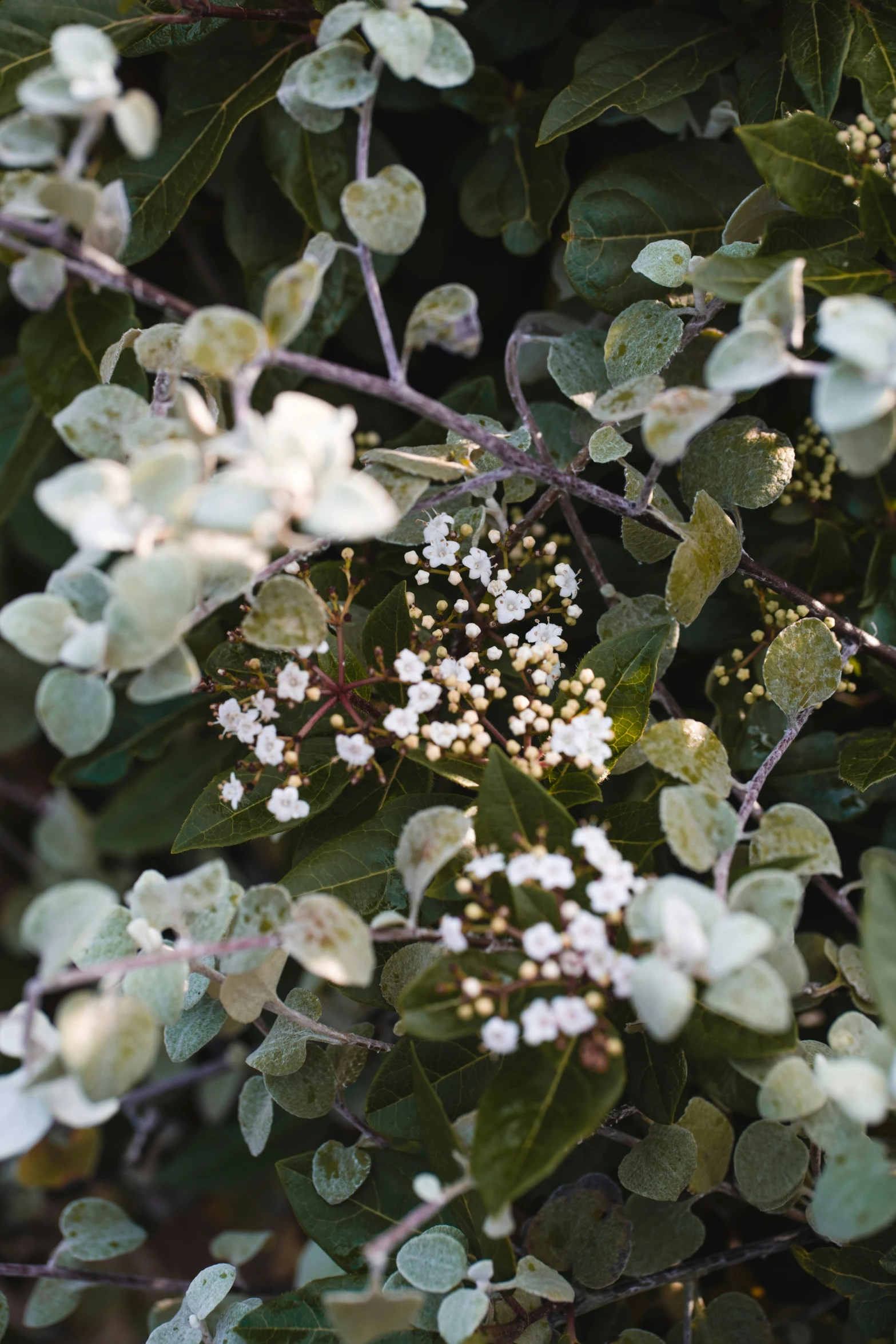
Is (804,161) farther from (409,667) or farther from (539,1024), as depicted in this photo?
(539,1024)

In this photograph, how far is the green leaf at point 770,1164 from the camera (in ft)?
2.20

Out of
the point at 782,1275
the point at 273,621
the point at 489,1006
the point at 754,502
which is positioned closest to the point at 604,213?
the point at 754,502

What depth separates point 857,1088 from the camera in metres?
0.47

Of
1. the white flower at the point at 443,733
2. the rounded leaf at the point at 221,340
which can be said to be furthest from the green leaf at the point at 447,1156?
the rounded leaf at the point at 221,340

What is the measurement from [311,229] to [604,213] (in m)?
0.31

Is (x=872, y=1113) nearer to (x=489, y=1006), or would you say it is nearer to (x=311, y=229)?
(x=489, y=1006)

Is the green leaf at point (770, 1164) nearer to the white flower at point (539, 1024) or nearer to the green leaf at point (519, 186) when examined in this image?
the white flower at point (539, 1024)

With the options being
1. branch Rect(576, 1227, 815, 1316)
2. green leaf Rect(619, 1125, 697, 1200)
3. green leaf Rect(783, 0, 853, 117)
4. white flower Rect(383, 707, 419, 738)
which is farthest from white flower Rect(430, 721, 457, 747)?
green leaf Rect(783, 0, 853, 117)

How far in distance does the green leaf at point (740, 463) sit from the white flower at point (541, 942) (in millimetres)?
400

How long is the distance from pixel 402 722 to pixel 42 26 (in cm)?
64

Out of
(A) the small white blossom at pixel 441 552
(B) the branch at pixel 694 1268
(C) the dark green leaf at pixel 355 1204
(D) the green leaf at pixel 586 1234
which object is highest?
(A) the small white blossom at pixel 441 552

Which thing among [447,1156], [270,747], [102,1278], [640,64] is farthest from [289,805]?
[640,64]

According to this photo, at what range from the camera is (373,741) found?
73cm

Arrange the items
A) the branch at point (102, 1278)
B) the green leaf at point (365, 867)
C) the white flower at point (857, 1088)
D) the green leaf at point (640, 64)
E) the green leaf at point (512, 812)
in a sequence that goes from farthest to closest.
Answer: the branch at point (102, 1278) < the green leaf at point (640, 64) < the green leaf at point (365, 867) < the green leaf at point (512, 812) < the white flower at point (857, 1088)
